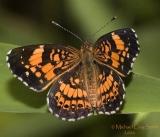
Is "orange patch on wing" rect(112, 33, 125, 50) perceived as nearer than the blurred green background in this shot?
Yes

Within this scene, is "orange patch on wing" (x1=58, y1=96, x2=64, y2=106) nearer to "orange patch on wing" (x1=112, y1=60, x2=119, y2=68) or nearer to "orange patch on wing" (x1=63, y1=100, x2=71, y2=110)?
→ "orange patch on wing" (x1=63, y1=100, x2=71, y2=110)

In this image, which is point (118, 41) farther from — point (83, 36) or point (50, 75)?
point (83, 36)

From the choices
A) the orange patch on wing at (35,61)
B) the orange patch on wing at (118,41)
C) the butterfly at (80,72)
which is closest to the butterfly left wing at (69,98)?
the butterfly at (80,72)

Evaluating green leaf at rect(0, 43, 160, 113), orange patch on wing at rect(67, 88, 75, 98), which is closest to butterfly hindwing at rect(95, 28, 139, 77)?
green leaf at rect(0, 43, 160, 113)

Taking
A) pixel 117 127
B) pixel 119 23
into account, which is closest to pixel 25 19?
pixel 119 23

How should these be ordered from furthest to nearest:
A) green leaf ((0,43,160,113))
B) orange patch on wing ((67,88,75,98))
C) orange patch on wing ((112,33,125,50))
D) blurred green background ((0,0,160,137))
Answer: blurred green background ((0,0,160,137)), orange patch on wing ((112,33,125,50)), orange patch on wing ((67,88,75,98)), green leaf ((0,43,160,113))

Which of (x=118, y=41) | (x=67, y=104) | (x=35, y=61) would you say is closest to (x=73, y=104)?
(x=67, y=104)

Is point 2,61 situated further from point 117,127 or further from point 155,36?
point 155,36
